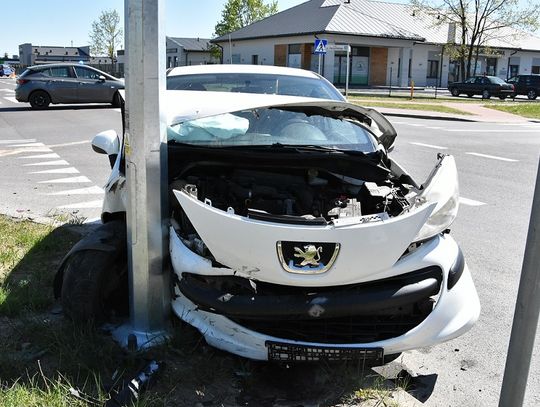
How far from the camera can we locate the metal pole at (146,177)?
306 centimetres

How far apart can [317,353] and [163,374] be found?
83 centimetres

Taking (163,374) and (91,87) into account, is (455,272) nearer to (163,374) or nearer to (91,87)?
(163,374)

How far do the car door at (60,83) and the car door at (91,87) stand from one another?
226mm

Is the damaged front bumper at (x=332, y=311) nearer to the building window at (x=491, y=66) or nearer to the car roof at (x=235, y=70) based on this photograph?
the car roof at (x=235, y=70)

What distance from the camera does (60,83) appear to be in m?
20.7

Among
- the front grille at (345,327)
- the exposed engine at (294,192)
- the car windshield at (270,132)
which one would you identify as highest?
the car windshield at (270,132)

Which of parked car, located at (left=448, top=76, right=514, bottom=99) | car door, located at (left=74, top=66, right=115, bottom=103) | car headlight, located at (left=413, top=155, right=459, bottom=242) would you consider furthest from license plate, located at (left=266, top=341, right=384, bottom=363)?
parked car, located at (left=448, top=76, right=514, bottom=99)

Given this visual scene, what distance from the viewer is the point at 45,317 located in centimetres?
371

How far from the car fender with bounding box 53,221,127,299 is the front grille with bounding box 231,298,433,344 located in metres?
1.05

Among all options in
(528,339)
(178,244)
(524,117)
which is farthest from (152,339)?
(524,117)

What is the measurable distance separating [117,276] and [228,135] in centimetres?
122

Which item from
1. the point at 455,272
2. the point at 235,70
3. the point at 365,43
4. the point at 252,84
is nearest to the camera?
the point at 455,272

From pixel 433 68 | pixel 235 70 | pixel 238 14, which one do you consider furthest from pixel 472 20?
pixel 235 70

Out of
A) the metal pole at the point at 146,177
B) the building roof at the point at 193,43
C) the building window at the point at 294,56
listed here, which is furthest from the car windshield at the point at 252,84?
the building roof at the point at 193,43
